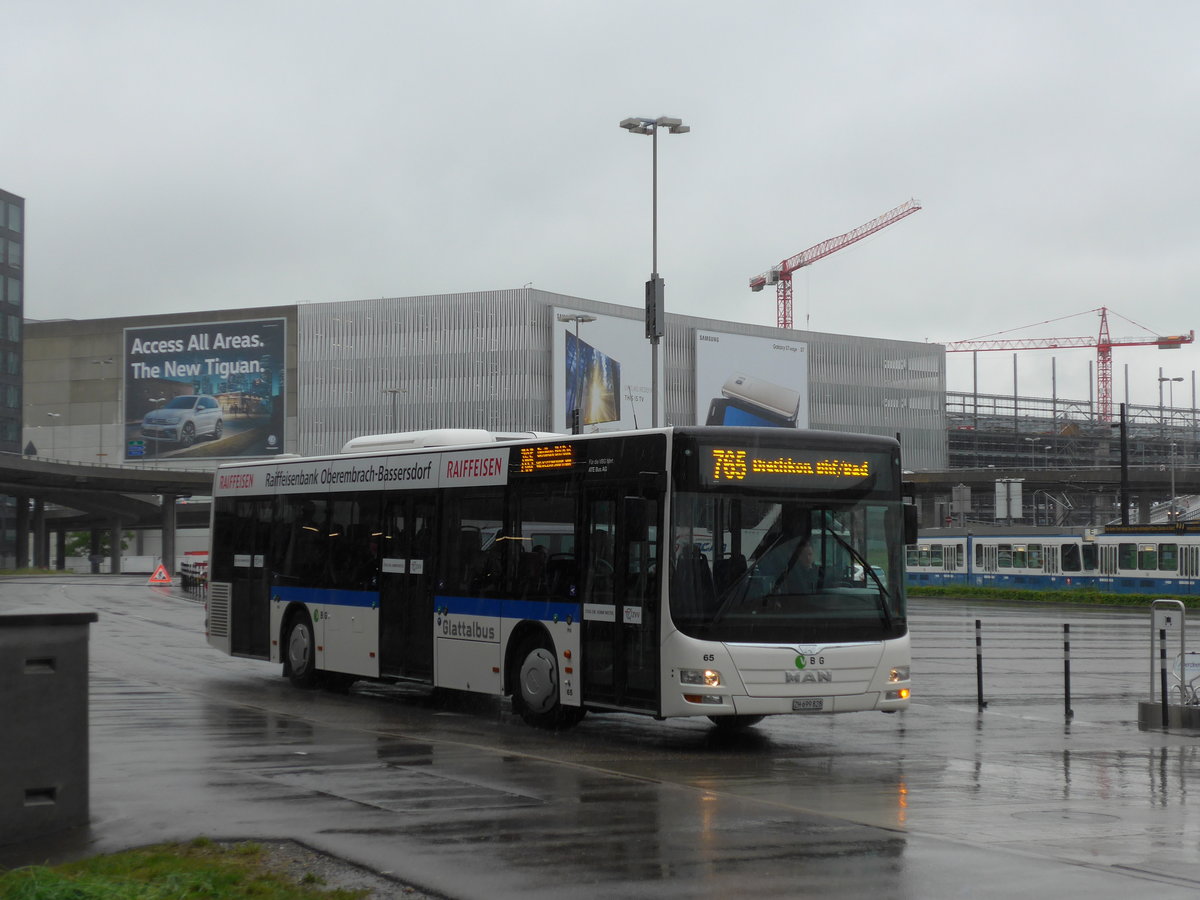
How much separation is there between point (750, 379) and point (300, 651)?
9803 centimetres

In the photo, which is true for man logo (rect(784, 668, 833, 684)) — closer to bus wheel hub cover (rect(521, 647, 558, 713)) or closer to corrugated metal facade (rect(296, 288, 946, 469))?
bus wheel hub cover (rect(521, 647, 558, 713))

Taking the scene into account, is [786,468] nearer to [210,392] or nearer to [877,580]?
[877,580]

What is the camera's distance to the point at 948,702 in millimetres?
17891

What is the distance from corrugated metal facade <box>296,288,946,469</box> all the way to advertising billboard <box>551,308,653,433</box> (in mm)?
969

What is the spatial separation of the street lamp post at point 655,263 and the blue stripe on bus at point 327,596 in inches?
344

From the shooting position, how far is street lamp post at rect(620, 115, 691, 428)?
1079 inches

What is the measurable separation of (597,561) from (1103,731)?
5.70m

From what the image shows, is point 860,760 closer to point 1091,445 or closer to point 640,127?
point 640,127

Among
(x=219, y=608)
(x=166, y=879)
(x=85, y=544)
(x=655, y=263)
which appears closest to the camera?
(x=166, y=879)

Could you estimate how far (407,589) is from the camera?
17.0 meters

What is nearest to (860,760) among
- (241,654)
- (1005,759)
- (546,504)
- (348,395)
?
(1005,759)

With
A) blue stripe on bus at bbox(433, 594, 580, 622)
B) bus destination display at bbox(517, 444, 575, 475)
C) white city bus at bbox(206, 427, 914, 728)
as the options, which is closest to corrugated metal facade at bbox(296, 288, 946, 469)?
white city bus at bbox(206, 427, 914, 728)

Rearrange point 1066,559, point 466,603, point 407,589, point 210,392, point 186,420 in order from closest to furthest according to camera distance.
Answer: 1. point 466,603
2. point 407,589
3. point 1066,559
4. point 186,420
5. point 210,392

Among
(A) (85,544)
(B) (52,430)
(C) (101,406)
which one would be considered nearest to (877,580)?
(C) (101,406)
